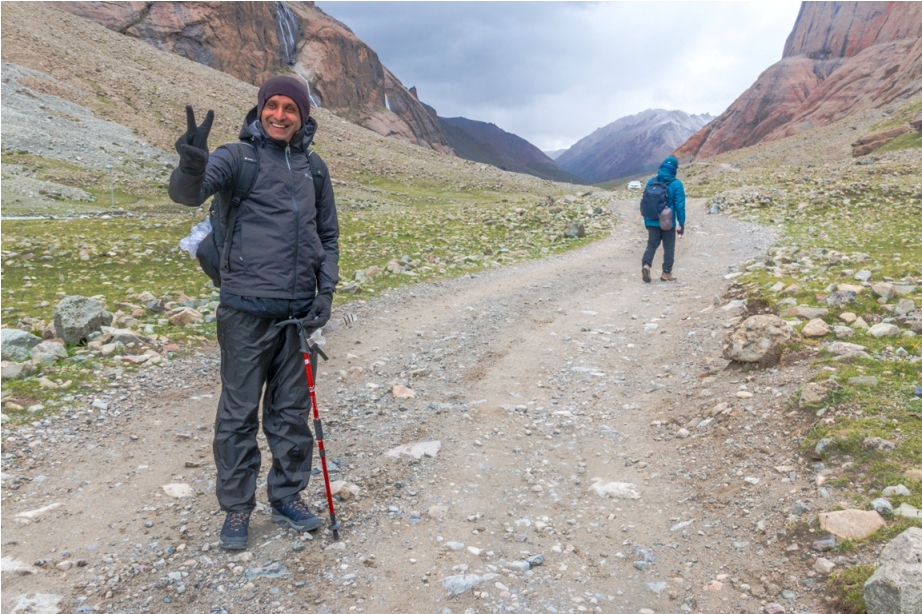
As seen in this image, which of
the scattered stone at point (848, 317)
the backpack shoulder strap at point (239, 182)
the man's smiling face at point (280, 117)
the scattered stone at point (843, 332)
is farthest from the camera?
the scattered stone at point (848, 317)

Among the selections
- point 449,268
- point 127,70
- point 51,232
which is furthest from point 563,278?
point 127,70

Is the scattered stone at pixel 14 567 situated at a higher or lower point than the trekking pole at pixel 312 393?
lower

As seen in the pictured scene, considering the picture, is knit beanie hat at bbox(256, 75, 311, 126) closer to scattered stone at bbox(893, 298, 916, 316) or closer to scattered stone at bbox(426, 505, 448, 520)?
scattered stone at bbox(426, 505, 448, 520)

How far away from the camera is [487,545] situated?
454cm

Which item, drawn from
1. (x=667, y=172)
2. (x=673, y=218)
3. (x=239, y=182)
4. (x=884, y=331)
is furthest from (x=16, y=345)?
(x=667, y=172)

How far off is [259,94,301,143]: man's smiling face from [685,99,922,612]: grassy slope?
4.75m

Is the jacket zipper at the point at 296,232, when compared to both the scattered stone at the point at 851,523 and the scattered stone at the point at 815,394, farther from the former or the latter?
the scattered stone at the point at 815,394

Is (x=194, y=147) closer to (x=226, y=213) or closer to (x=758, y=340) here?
(x=226, y=213)

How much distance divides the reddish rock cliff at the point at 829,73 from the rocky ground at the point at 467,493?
134 m

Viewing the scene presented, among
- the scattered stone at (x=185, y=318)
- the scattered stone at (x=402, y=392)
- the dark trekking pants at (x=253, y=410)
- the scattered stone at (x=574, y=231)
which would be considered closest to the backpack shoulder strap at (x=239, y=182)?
the dark trekking pants at (x=253, y=410)

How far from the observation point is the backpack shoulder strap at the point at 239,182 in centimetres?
436

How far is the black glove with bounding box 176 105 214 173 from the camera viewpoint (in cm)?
389

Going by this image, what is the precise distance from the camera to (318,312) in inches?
186

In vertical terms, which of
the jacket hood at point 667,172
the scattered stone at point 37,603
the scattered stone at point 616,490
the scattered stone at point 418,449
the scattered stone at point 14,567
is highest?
the jacket hood at point 667,172
